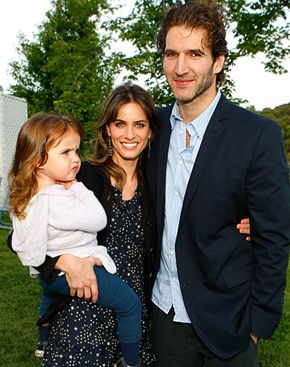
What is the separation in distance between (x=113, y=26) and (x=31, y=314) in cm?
A: 467

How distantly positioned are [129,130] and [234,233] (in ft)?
2.66

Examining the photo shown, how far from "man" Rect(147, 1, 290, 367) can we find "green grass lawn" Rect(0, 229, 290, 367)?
7.33 feet

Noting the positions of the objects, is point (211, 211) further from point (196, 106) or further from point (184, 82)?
point (184, 82)

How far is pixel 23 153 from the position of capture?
2.53m

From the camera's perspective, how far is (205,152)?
255 centimetres

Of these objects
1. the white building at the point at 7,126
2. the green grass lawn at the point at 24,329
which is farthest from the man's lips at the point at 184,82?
the white building at the point at 7,126

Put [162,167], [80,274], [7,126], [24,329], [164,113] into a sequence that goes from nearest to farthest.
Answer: [80,274] < [162,167] < [164,113] < [24,329] < [7,126]

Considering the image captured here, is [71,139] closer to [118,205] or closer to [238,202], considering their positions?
[118,205]

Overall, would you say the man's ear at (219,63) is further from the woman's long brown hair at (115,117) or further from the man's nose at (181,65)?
the woman's long brown hair at (115,117)

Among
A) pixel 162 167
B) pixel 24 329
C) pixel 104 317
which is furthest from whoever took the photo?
pixel 24 329

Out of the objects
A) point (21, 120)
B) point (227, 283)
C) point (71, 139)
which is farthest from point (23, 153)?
point (21, 120)

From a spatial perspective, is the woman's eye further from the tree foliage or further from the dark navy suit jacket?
the tree foliage

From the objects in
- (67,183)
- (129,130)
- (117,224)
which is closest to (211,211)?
(117,224)

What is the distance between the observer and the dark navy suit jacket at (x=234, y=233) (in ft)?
7.95
